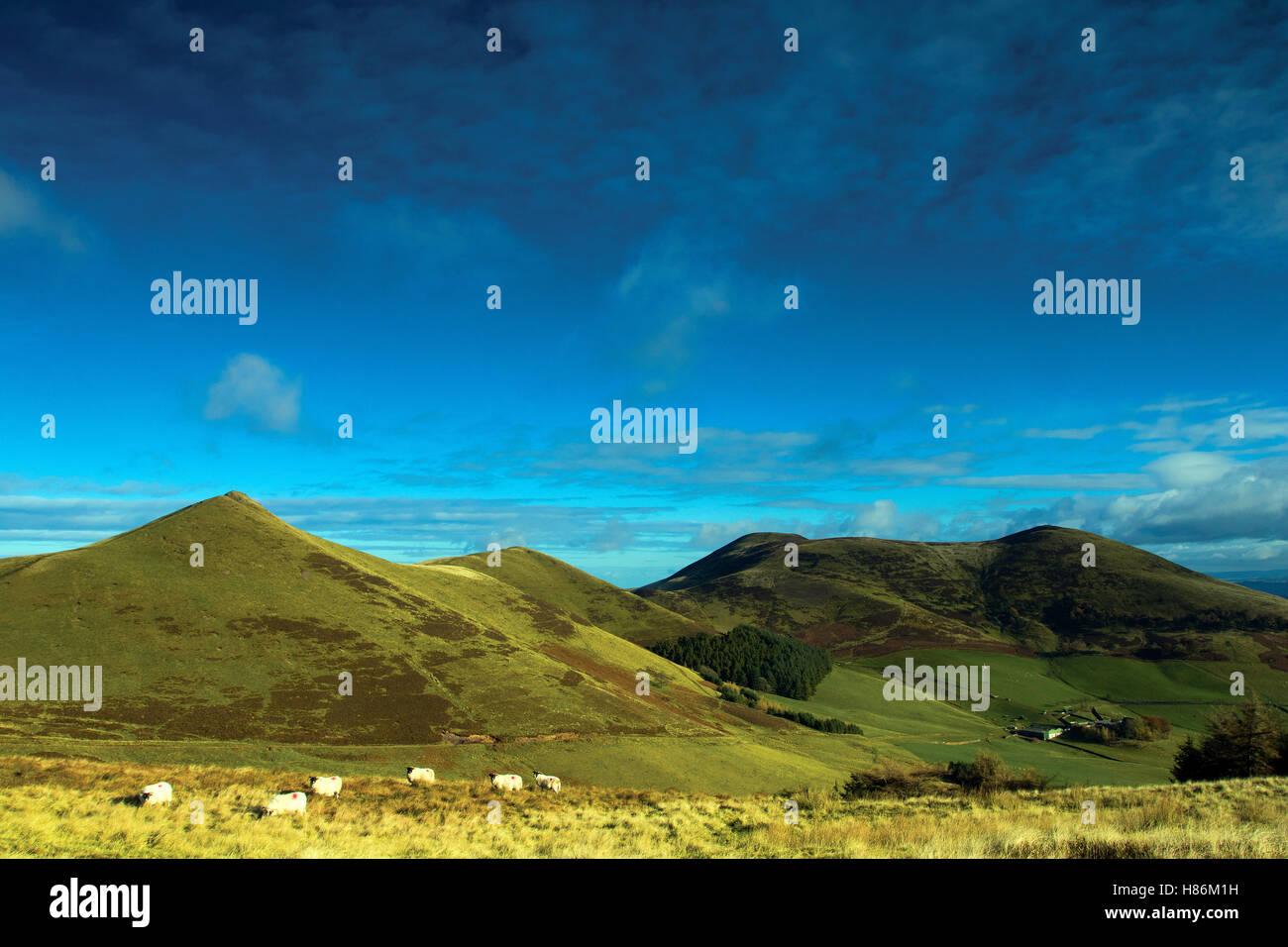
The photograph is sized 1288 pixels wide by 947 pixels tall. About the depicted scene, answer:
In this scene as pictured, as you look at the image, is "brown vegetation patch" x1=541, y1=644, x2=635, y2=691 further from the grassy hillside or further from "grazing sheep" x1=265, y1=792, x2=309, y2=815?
"grazing sheep" x1=265, y1=792, x2=309, y2=815

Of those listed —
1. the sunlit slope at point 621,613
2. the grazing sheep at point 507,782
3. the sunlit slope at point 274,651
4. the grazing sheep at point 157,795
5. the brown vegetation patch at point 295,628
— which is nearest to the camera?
the grazing sheep at point 157,795

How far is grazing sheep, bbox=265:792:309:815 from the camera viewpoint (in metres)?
Result: 24.8

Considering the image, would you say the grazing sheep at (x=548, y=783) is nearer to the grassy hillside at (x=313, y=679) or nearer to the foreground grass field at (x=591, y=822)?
the foreground grass field at (x=591, y=822)

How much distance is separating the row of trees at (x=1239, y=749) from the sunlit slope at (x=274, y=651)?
144 feet

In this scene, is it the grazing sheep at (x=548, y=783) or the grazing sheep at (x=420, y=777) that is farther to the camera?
the grazing sheep at (x=548, y=783)

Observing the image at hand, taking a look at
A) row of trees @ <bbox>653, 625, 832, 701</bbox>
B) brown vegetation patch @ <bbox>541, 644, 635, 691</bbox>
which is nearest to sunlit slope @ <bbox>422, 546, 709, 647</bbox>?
row of trees @ <bbox>653, 625, 832, 701</bbox>

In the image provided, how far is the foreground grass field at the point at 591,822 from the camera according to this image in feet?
48.7

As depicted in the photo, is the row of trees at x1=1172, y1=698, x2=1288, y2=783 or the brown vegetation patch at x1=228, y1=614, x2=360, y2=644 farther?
the brown vegetation patch at x1=228, y1=614, x2=360, y2=644

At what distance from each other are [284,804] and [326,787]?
6.39m

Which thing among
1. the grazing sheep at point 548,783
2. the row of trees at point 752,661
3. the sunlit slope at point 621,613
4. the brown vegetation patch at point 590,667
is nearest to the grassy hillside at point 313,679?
the brown vegetation patch at point 590,667

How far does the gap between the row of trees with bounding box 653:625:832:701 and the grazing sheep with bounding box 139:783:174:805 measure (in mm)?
117187

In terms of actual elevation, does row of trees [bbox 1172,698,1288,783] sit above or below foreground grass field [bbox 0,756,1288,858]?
below
